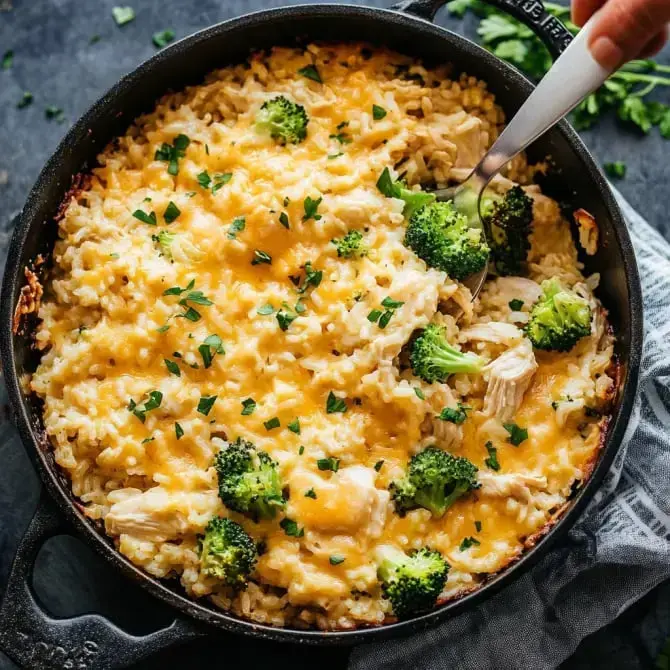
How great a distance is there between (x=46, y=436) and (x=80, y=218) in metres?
1.06

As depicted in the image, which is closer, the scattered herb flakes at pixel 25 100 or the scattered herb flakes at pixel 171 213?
the scattered herb flakes at pixel 171 213

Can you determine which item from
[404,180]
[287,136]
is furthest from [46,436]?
[404,180]

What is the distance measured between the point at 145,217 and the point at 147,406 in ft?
2.99

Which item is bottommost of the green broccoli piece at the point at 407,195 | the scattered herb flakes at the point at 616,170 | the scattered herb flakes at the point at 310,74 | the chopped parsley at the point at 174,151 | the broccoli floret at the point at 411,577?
the broccoli floret at the point at 411,577

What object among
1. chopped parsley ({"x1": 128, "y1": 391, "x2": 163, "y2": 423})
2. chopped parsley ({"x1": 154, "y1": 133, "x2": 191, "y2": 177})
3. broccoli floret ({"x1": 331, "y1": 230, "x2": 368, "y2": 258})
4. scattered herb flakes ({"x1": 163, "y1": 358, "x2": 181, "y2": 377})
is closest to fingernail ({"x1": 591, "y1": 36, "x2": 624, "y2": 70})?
broccoli floret ({"x1": 331, "y1": 230, "x2": 368, "y2": 258})

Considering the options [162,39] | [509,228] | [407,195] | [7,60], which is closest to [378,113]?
[407,195]

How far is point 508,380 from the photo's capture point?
13.5ft

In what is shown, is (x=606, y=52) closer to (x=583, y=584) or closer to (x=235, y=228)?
(x=235, y=228)

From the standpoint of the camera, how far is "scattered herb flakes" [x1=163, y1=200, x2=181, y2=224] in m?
4.24

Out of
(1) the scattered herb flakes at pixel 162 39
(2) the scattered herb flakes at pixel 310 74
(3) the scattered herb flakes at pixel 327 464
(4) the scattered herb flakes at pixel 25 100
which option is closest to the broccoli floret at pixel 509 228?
(2) the scattered herb flakes at pixel 310 74

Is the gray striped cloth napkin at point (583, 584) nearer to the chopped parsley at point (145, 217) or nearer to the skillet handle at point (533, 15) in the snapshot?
the skillet handle at point (533, 15)

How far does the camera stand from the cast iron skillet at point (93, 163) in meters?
3.91

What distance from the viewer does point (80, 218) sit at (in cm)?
432

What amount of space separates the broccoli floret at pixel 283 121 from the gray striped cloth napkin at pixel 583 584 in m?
2.18
